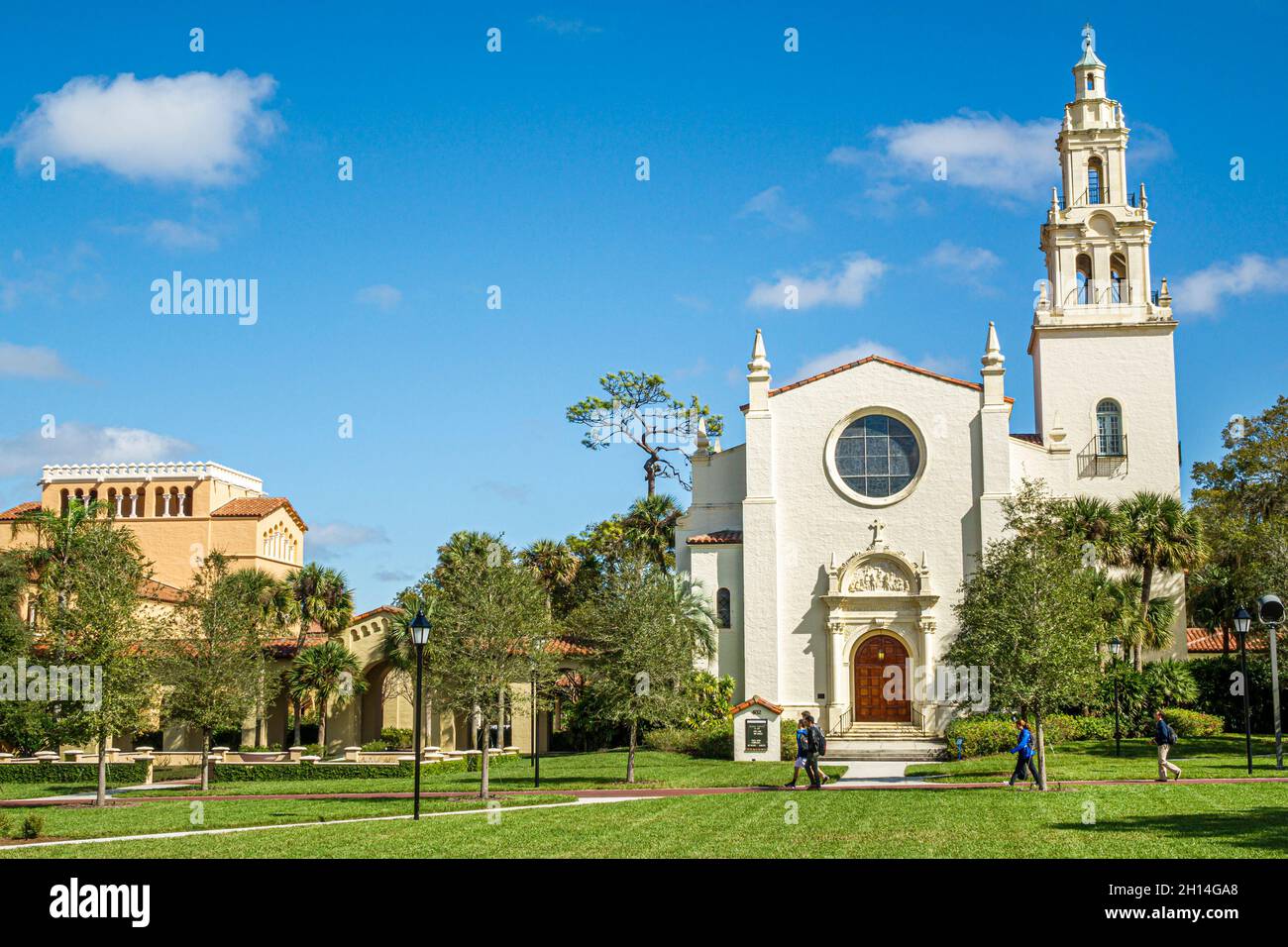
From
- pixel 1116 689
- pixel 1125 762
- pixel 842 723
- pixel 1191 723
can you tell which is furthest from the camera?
pixel 842 723

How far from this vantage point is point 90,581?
30500 mm

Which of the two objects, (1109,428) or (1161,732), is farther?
(1109,428)

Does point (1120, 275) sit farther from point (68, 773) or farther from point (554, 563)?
point (68, 773)

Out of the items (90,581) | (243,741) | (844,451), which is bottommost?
(243,741)

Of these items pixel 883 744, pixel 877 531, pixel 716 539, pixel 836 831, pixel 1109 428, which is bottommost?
pixel 883 744

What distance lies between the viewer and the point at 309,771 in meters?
35.4

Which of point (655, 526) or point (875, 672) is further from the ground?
point (655, 526)

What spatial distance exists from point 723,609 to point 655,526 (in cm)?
939

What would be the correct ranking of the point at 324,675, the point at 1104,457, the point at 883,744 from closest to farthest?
the point at 883,744, the point at 1104,457, the point at 324,675

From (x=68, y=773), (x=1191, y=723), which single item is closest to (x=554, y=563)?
(x=68, y=773)

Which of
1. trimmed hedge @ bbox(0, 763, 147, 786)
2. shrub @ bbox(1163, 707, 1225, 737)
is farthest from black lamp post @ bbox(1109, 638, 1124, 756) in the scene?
trimmed hedge @ bbox(0, 763, 147, 786)
